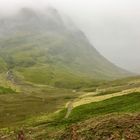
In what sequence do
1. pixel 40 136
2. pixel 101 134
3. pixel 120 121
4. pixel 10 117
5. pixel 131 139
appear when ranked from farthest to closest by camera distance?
pixel 10 117
pixel 40 136
pixel 120 121
pixel 101 134
pixel 131 139

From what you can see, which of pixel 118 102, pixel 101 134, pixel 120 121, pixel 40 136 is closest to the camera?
pixel 101 134

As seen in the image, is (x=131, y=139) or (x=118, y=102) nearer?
(x=131, y=139)

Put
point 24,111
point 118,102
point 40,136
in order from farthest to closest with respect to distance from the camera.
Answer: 1. point 24,111
2. point 118,102
3. point 40,136

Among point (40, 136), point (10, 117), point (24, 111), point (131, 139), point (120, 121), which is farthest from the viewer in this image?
point (24, 111)

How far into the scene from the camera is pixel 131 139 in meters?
54.7

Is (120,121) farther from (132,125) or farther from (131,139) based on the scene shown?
(131,139)

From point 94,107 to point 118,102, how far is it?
Answer: 6809 millimetres

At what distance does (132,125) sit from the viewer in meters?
60.9

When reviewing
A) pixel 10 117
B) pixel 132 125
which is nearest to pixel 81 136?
pixel 132 125

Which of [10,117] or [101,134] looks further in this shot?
[10,117]

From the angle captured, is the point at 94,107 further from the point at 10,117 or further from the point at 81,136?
the point at 81,136

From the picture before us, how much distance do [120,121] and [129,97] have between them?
46429 millimetres

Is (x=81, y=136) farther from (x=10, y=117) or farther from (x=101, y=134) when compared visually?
(x=10, y=117)

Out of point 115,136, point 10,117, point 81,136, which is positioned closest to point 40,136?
point 81,136
